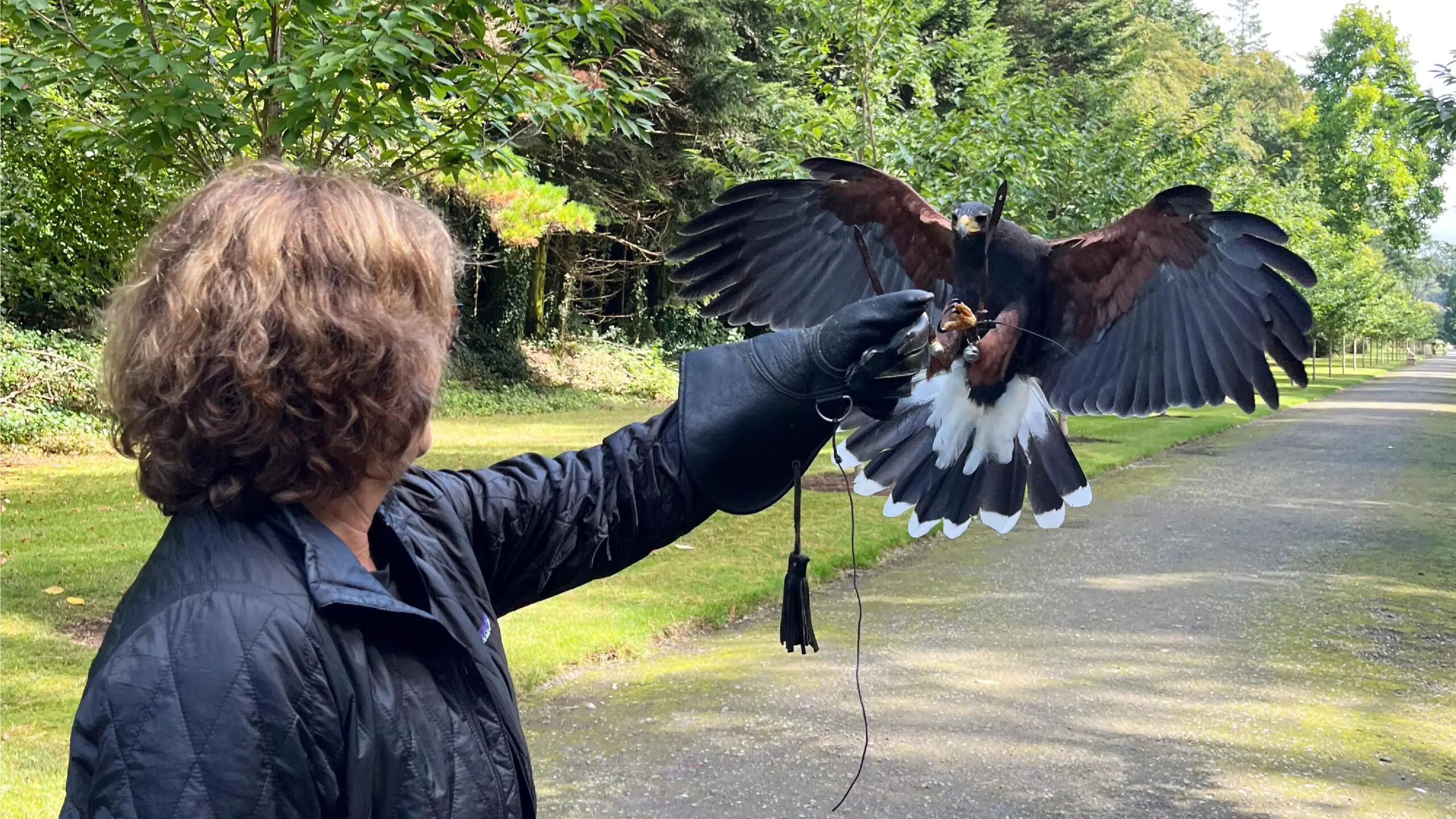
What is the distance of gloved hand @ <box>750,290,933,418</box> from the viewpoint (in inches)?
58.6

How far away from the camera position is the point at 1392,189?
330cm

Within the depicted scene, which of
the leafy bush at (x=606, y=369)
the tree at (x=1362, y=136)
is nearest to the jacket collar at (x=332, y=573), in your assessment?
the tree at (x=1362, y=136)

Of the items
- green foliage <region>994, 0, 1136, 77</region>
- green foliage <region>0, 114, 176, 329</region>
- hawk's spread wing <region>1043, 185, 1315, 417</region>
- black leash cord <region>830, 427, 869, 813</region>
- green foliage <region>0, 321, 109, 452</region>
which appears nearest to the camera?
black leash cord <region>830, 427, 869, 813</region>

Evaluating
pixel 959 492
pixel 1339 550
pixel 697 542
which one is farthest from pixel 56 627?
pixel 1339 550

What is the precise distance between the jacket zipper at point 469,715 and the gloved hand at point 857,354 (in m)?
0.67

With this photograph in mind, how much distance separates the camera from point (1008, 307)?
95.7 inches

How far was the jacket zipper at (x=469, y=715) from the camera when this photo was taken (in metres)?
1.12

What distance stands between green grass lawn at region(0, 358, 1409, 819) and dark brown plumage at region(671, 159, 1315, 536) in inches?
110

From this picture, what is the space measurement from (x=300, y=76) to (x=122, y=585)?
13.0 ft

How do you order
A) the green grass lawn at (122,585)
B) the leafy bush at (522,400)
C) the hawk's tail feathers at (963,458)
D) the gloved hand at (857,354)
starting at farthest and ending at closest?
the leafy bush at (522,400) → the green grass lawn at (122,585) → the hawk's tail feathers at (963,458) → the gloved hand at (857,354)

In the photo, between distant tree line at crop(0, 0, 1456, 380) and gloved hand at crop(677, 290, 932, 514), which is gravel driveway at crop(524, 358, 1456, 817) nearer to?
distant tree line at crop(0, 0, 1456, 380)

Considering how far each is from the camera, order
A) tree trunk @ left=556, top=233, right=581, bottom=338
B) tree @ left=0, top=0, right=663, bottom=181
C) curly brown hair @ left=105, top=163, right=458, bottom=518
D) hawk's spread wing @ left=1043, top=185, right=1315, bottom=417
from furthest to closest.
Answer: tree trunk @ left=556, top=233, right=581, bottom=338
tree @ left=0, top=0, right=663, bottom=181
hawk's spread wing @ left=1043, top=185, right=1315, bottom=417
curly brown hair @ left=105, top=163, right=458, bottom=518

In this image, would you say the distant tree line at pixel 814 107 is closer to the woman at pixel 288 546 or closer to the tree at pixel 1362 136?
the tree at pixel 1362 136

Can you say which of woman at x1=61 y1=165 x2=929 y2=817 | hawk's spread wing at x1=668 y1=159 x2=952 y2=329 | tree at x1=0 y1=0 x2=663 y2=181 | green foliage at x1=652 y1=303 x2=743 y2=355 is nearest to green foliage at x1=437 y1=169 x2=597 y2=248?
tree at x1=0 y1=0 x2=663 y2=181
